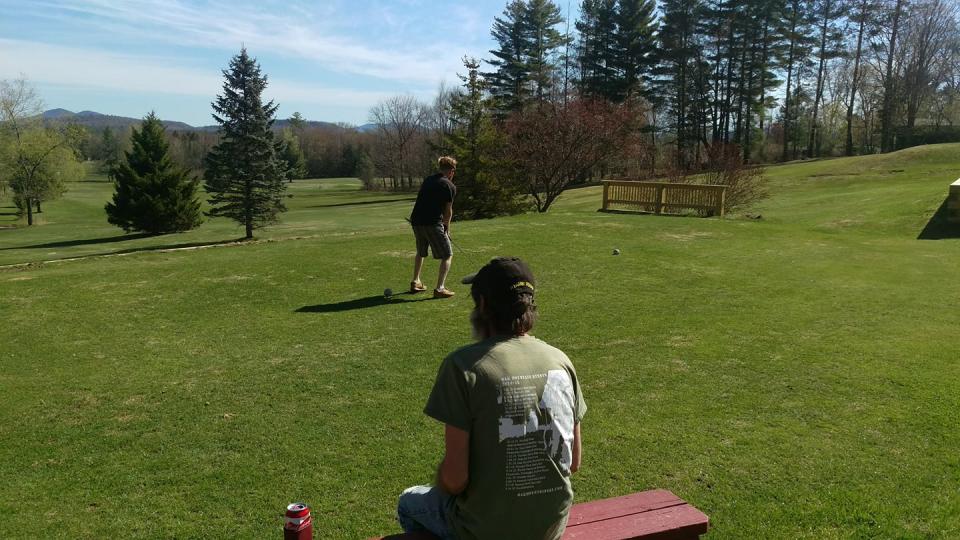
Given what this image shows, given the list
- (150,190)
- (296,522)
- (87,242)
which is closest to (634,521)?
(296,522)

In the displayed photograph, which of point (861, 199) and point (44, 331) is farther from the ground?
point (861, 199)

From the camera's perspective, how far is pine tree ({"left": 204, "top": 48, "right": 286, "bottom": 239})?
95.3 feet

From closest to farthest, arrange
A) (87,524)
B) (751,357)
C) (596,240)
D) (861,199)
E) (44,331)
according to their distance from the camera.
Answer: (87,524) < (751,357) < (44,331) < (596,240) < (861,199)

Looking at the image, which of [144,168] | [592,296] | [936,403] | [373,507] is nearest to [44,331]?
[373,507]

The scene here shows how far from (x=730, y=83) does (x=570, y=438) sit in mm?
55129

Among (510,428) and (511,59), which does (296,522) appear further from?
(511,59)

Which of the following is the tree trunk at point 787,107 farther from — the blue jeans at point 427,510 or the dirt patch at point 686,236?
the blue jeans at point 427,510

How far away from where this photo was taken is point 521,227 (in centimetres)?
1477

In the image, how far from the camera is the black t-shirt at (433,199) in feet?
27.5

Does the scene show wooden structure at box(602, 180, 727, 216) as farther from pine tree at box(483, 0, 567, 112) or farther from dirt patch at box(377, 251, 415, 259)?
pine tree at box(483, 0, 567, 112)

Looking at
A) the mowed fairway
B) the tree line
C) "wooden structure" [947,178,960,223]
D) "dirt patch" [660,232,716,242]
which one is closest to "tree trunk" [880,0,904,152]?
the tree line

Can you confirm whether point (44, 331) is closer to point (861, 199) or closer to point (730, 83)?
point (861, 199)

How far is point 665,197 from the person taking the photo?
1858 centimetres

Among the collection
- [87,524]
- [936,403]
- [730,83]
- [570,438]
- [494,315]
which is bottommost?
[87,524]
